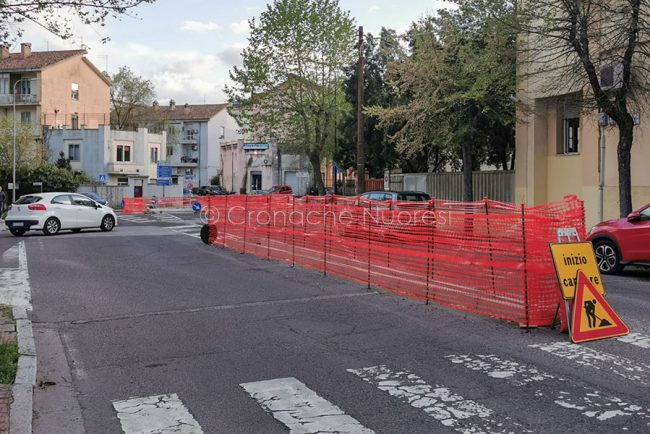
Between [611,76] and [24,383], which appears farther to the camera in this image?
[611,76]

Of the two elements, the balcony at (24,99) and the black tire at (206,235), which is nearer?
the black tire at (206,235)

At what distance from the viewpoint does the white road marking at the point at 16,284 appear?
32.9 ft

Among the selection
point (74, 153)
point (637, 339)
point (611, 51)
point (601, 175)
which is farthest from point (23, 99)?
point (637, 339)

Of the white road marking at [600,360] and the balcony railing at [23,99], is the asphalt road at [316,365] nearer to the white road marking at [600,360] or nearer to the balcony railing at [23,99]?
the white road marking at [600,360]

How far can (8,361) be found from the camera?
6176 millimetres

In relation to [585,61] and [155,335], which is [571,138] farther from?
[155,335]

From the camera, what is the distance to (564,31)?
16.5 metres

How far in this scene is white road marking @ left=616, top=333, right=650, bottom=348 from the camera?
702 cm

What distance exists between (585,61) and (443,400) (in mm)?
13229

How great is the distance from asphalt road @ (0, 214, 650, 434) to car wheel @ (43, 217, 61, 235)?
543 inches

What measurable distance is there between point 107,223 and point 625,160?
746 inches

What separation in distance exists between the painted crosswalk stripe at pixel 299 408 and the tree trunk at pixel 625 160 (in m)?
13.2

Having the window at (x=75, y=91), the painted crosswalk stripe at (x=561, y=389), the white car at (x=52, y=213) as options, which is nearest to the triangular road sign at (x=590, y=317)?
the painted crosswalk stripe at (x=561, y=389)

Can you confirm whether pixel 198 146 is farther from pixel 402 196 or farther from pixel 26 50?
pixel 402 196
